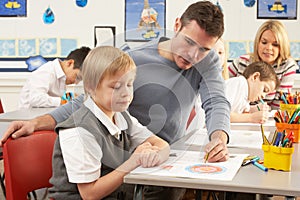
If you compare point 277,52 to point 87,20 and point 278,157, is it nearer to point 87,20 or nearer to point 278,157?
point 278,157

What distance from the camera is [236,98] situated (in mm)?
2809

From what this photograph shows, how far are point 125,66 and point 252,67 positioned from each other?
181 centimetres

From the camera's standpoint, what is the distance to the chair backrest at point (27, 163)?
5.48 ft

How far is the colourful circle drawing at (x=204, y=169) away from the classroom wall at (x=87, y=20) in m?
3.02

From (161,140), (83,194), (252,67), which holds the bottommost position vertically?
(83,194)

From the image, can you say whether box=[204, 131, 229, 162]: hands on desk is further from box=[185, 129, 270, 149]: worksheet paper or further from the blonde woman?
the blonde woman

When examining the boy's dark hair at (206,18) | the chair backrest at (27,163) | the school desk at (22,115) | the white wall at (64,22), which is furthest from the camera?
the white wall at (64,22)

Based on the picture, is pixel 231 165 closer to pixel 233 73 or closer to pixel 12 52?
pixel 233 73

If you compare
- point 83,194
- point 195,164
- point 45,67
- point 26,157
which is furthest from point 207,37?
point 45,67

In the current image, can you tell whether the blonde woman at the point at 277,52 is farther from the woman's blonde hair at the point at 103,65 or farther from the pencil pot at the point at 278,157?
the woman's blonde hair at the point at 103,65

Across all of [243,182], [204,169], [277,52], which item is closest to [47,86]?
[277,52]

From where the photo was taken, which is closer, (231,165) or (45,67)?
(231,165)

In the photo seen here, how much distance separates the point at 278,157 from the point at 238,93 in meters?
1.26

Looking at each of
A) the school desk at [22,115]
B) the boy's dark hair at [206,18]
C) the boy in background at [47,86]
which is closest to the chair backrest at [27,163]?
the boy's dark hair at [206,18]
